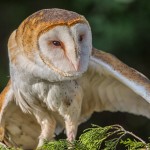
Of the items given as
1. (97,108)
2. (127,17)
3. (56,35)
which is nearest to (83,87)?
(97,108)

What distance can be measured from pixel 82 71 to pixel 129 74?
335 millimetres

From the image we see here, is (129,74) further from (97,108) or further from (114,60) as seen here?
(97,108)

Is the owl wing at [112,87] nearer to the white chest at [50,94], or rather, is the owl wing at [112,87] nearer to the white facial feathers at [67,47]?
the white chest at [50,94]

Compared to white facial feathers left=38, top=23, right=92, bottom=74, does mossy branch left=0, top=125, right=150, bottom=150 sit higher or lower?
lower

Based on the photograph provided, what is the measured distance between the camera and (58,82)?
4.20m

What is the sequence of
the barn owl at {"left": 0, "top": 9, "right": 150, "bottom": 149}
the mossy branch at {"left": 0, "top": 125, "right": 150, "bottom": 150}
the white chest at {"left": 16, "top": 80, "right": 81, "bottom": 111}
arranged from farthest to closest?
the white chest at {"left": 16, "top": 80, "right": 81, "bottom": 111} → the barn owl at {"left": 0, "top": 9, "right": 150, "bottom": 149} → the mossy branch at {"left": 0, "top": 125, "right": 150, "bottom": 150}

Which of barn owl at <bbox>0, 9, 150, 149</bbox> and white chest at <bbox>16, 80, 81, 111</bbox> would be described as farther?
white chest at <bbox>16, 80, 81, 111</bbox>

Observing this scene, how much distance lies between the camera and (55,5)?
23.6ft

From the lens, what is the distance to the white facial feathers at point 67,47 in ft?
12.9

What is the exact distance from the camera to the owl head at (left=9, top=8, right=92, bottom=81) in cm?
392

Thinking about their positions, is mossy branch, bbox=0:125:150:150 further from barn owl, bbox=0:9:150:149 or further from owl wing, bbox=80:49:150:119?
owl wing, bbox=80:49:150:119

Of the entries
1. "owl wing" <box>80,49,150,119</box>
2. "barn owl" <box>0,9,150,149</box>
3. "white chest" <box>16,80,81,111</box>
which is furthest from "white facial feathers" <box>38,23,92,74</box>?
"owl wing" <box>80,49,150,119</box>

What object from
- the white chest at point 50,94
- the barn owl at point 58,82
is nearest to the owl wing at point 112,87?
the barn owl at point 58,82

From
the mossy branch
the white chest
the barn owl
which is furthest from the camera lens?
the white chest
